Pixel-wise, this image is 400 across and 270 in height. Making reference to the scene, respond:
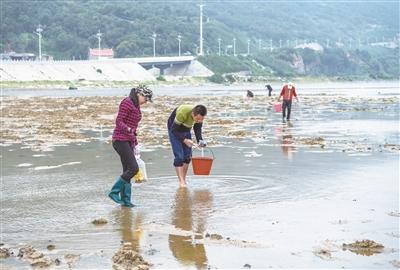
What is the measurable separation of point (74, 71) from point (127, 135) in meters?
125

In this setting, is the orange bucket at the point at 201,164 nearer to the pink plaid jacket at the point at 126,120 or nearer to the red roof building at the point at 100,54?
the pink plaid jacket at the point at 126,120

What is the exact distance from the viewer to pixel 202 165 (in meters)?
12.5

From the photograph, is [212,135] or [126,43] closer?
[212,135]

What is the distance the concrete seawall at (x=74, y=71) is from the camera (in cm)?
12281

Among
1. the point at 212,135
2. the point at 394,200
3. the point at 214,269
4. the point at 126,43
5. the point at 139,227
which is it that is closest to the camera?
the point at 214,269

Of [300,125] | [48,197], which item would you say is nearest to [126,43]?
[300,125]

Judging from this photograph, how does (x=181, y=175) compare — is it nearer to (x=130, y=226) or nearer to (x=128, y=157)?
(x=128, y=157)

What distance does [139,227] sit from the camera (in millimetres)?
8805

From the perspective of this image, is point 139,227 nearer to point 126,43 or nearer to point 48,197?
point 48,197

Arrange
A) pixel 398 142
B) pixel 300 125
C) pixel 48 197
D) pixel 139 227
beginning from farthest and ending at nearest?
pixel 300 125
pixel 398 142
pixel 48 197
pixel 139 227

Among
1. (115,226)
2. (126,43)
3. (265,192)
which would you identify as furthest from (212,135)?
(126,43)

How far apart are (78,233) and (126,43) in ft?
613

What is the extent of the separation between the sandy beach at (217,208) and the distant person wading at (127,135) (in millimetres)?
299

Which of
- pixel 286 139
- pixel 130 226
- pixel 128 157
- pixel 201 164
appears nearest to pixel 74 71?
pixel 286 139
